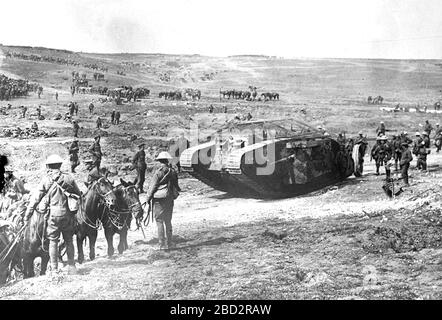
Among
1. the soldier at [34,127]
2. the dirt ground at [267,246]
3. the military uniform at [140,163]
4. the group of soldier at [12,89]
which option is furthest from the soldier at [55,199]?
the group of soldier at [12,89]

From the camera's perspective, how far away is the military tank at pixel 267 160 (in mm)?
12789

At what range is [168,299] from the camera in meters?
6.58

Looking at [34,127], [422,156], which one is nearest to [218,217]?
[422,156]

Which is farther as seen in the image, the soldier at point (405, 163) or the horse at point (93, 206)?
the soldier at point (405, 163)

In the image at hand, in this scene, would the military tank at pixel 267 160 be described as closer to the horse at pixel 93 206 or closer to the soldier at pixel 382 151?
the soldier at pixel 382 151

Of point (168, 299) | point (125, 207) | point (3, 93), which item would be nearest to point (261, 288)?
point (168, 299)

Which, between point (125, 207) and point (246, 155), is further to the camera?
point (246, 155)

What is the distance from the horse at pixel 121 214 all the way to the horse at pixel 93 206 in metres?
0.21

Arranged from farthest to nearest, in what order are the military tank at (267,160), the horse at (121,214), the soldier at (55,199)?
the military tank at (267,160), the horse at (121,214), the soldier at (55,199)

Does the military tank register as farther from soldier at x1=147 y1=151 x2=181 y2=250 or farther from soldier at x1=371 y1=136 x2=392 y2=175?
soldier at x1=147 y1=151 x2=181 y2=250

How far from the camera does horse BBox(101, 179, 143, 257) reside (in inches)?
359
